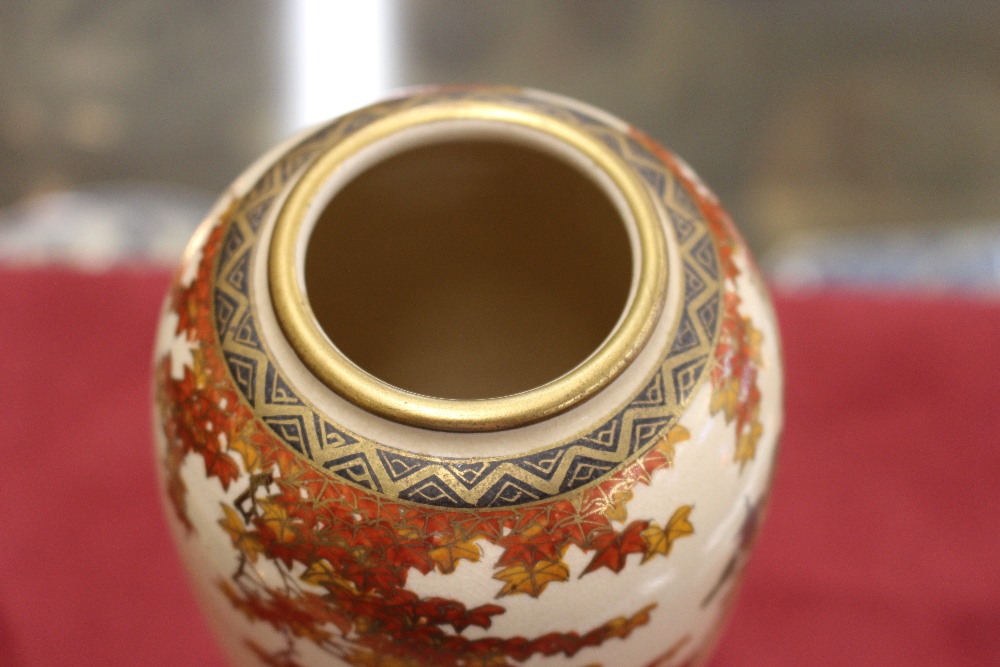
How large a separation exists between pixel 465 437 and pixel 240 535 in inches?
6.3

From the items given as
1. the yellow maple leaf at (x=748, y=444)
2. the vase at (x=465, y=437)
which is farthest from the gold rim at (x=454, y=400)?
the yellow maple leaf at (x=748, y=444)

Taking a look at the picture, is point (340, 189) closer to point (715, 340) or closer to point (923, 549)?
point (715, 340)

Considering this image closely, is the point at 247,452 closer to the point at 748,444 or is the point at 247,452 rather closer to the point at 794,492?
the point at 748,444

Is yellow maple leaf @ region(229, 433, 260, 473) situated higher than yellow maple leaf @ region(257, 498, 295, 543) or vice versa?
yellow maple leaf @ region(229, 433, 260, 473)

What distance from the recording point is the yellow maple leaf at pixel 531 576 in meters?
0.60

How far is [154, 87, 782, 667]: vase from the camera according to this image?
1.97 feet

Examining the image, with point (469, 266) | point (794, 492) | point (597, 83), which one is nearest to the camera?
point (469, 266)

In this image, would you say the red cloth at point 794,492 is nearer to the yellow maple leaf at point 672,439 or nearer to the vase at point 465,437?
the vase at point 465,437

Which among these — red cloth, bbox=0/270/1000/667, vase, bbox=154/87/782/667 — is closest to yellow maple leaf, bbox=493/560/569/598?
vase, bbox=154/87/782/667

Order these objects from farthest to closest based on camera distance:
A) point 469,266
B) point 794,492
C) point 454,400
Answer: point 794,492 → point 469,266 → point 454,400

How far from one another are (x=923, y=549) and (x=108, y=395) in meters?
0.98

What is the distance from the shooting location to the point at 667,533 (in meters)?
0.62

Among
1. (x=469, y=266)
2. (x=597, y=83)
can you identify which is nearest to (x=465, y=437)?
(x=469, y=266)

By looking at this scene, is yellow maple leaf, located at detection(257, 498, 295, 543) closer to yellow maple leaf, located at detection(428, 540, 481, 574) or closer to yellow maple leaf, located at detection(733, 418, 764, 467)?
yellow maple leaf, located at detection(428, 540, 481, 574)
